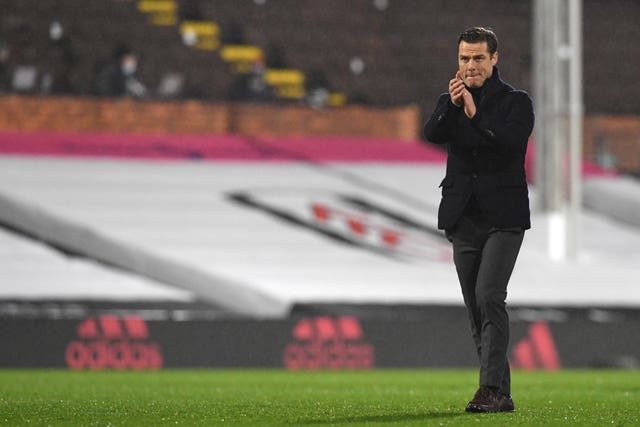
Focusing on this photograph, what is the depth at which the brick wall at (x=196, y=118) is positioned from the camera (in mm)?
19828

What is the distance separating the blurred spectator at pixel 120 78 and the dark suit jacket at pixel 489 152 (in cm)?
1455

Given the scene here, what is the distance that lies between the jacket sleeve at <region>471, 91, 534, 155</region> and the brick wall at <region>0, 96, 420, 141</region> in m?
14.4

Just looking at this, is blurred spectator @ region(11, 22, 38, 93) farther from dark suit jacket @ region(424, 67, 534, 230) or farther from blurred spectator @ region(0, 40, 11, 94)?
dark suit jacket @ region(424, 67, 534, 230)

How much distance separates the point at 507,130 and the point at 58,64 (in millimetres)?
14837

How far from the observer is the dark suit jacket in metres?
6.10

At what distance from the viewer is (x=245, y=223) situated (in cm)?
1858

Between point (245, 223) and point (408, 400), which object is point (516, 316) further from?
point (408, 400)

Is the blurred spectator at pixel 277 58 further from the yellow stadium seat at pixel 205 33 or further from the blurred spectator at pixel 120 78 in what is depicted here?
the blurred spectator at pixel 120 78

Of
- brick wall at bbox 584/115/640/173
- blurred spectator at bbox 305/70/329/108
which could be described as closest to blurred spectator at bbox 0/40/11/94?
blurred spectator at bbox 305/70/329/108

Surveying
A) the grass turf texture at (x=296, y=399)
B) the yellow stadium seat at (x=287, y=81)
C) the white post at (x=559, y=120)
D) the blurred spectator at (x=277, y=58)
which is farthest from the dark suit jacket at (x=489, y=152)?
the blurred spectator at (x=277, y=58)

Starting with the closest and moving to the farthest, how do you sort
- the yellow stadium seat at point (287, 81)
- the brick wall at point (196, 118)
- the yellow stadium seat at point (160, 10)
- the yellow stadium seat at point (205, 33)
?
the brick wall at point (196, 118) → the yellow stadium seat at point (160, 10) → the yellow stadium seat at point (205, 33) → the yellow stadium seat at point (287, 81)

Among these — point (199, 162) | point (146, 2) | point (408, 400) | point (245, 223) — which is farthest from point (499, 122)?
point (146, 2)

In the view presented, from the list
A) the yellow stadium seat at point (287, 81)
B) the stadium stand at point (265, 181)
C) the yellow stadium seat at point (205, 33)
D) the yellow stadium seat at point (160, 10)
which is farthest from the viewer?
the yellow stadium seat at point (287, 81)

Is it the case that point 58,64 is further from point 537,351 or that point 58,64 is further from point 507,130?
point 507,130
